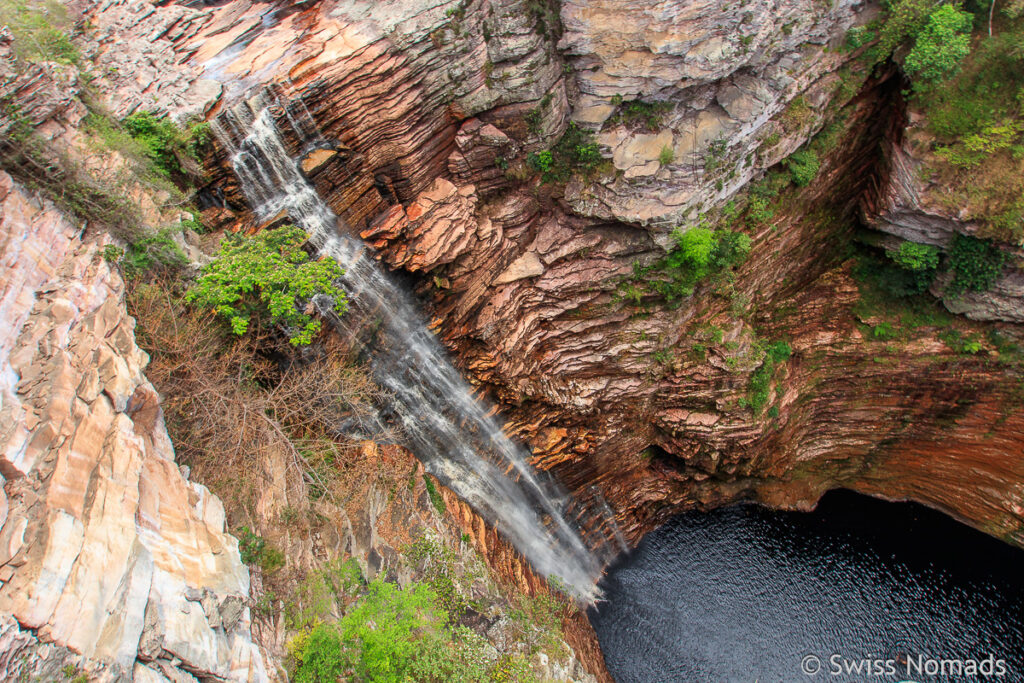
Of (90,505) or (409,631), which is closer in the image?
(90,505)

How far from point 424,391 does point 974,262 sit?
43.2ft

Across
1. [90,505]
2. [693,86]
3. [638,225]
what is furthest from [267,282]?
[693,86]

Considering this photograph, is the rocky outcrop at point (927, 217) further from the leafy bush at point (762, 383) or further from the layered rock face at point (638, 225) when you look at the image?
the leafy bush at point (762, 383)

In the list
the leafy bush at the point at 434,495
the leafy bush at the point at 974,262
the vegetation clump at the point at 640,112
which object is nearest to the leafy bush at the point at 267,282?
the leafy bush at the point at 434,495

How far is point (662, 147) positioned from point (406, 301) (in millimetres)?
6511

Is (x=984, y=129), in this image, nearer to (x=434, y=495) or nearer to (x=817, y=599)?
(x=817, y=599)

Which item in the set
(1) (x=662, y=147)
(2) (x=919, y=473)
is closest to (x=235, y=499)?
(1) (x=662, y=147)

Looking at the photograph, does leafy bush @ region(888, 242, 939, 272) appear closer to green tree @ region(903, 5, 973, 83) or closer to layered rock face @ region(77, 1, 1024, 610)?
layered rock face @ region(77, 1, 1024, 610)

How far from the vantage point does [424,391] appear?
490 inches

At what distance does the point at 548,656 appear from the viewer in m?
12.1

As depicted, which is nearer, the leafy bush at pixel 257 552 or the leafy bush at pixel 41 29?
the leafy bush at pixel 257 552

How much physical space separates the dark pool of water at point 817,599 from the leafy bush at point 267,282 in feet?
39.4

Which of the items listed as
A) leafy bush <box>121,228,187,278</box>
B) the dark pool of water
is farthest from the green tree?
leafy bush <box>121,228,187,278</box>

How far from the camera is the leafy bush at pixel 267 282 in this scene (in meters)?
9.56
